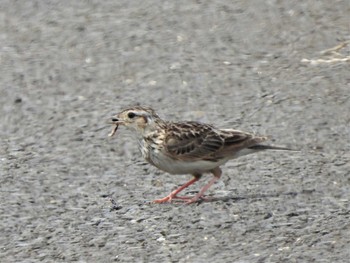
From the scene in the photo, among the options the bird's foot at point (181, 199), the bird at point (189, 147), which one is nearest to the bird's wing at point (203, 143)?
the bird at point (189, 147)

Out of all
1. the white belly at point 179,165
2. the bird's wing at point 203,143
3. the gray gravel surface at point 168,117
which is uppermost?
the bird's wing at point 203,143

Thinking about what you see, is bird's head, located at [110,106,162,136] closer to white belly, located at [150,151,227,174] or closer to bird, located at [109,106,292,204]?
bird, located at [109,106,292,204]

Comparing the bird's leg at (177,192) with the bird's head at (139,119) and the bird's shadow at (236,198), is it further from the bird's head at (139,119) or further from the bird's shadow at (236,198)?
the bird's head at (139,119)

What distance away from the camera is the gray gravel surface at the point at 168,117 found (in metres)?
9.25

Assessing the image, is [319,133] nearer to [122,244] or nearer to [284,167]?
[284,167]

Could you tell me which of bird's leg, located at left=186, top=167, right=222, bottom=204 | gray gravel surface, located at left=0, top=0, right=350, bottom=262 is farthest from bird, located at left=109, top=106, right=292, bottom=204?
gray gravel surface, located at left=0, top=0, right=350, bottom=262

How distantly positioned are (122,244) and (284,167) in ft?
7.01

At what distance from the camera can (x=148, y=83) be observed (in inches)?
517

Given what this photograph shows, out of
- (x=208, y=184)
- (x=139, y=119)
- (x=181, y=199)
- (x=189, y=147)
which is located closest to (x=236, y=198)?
(x=208, y=184)

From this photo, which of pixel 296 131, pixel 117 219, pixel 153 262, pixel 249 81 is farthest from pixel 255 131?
pixel 153 262

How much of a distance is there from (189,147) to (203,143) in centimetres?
15

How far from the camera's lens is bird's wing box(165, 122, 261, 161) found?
10008mm

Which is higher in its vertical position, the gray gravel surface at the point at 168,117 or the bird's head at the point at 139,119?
the bird's head at the point at 139,119

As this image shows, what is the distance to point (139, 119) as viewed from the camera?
10352mm
